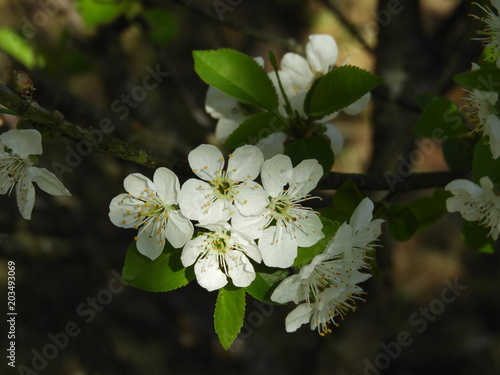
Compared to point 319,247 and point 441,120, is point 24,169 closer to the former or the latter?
point 319,247

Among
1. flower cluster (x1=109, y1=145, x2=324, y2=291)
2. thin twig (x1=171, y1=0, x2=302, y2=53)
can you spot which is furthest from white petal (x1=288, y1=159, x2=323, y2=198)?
thin twig (x1=171, y1=0, x2=302, y2=53)

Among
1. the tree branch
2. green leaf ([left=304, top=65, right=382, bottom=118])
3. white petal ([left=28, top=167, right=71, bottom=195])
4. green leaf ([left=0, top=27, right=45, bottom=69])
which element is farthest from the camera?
green leaf ([left=0, top=27, right=45, bottom=69])

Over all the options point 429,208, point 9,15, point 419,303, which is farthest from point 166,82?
point 429,208

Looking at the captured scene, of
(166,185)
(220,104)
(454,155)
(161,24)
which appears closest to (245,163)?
(166,185)

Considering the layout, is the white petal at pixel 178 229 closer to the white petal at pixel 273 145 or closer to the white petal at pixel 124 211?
the white petal at pixel 124 211

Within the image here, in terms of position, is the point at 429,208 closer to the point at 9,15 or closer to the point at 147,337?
the point at 147,337

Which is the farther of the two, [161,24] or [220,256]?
[161,24]

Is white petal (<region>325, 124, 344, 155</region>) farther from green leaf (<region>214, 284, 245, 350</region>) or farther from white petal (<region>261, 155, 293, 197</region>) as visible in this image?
green leaf (<region>214, 284, 245, 350</region>)
